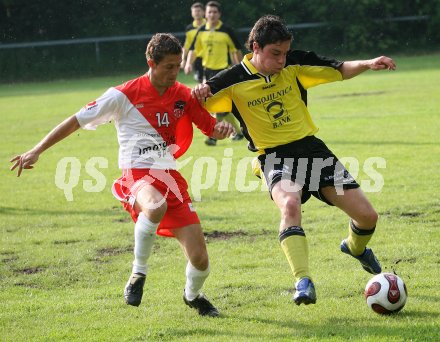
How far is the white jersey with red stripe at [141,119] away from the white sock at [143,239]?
1.46 feet

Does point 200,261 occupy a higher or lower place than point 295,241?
lower

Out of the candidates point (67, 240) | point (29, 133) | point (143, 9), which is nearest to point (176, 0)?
point (143, 9)

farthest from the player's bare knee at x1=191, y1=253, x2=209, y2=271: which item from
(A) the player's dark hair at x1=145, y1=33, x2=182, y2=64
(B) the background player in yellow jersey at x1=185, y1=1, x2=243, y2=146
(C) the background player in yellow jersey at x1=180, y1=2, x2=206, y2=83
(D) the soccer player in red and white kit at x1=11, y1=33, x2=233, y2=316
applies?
(C) the background player in yellow jersey at x1=180, y1=2, x2=206, y2=83

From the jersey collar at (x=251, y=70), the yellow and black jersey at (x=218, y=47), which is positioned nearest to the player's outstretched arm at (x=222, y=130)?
the jersey collar at (x=251, y=70)

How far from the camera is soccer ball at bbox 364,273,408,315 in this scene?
18.5 feet

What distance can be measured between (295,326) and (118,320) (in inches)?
47.5

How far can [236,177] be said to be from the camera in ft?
40.1

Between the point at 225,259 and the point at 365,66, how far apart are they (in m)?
2.29

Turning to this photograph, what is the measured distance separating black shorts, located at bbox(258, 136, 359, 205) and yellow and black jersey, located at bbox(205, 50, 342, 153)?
8 cm

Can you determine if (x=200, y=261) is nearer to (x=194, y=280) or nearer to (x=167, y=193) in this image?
(x=194, y=280)

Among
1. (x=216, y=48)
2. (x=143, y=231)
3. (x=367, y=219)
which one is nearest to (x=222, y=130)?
(x=143, y=231)

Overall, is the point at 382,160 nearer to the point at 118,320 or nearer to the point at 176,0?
the point at 118,320

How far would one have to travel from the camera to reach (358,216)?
243 inches

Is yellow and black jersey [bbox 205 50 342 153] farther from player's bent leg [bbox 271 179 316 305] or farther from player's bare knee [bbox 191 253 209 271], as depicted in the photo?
player's bare knee [bbox 191 253 209 271]
